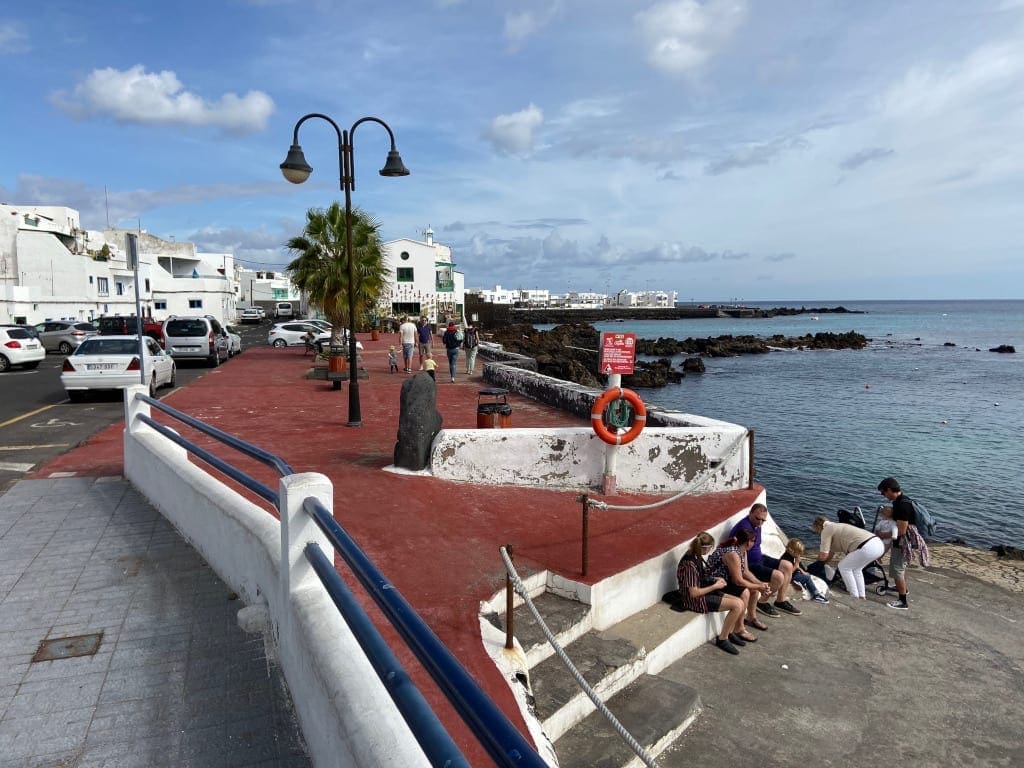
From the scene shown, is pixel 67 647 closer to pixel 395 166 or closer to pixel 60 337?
pixel 395 166

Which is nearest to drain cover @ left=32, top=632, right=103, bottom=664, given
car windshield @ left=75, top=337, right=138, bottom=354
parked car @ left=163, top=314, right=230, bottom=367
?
car windshield @ left=75, top=337, right=138, bottom=354

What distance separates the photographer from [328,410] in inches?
527

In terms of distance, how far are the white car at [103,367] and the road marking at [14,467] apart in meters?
5.50

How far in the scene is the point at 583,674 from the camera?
4.80 m

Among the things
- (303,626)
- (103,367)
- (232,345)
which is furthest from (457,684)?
(232,345)

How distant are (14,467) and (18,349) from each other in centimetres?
1597

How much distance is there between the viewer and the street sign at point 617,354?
7715 millimetres

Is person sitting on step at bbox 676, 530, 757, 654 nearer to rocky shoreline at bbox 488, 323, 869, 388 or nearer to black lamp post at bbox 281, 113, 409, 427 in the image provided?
black lamp post at bbox 281, 113, 409, 427

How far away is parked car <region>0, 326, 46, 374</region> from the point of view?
21.3 metres

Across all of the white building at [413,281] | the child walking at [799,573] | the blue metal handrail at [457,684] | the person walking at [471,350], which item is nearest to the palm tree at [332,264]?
the person walking at [471,350]

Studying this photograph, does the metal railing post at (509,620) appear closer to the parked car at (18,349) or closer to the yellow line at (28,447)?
the yellow line at (28,447)

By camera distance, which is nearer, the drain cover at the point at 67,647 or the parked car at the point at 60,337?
the drain cover at the point at 67,647

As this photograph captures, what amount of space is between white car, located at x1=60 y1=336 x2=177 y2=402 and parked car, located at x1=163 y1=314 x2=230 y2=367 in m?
7.13

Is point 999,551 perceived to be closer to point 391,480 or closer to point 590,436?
point 590,436
